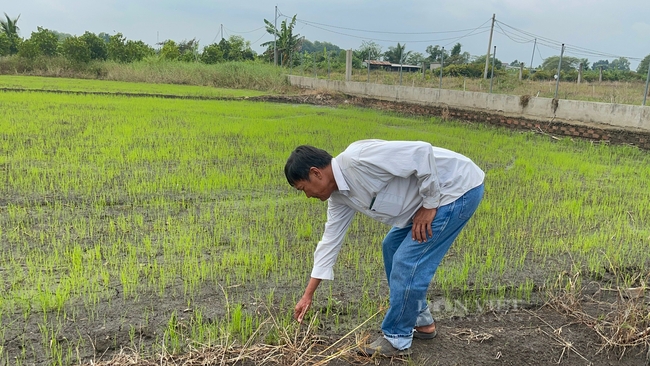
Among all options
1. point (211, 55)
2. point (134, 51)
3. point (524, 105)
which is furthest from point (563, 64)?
point (134, 51)

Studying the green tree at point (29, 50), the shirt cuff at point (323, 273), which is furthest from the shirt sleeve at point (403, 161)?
the green tree at point (29, 50)

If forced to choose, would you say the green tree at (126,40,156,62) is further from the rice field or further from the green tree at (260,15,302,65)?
the rice field

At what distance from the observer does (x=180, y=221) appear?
13.2 ft

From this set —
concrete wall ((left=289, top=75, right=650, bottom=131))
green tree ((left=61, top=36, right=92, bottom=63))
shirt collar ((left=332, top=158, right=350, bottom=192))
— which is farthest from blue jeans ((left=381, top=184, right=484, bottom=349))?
green tree ((left=61, top=36, right=92, bottom=63))

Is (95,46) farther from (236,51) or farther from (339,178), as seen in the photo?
(339,178)

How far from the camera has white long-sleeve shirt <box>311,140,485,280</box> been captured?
1.87 m

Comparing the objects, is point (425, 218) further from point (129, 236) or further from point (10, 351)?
point (129, 236)

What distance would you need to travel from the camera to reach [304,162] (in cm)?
185

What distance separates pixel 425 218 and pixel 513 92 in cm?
1188

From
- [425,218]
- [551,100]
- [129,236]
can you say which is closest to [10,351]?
[129,236]

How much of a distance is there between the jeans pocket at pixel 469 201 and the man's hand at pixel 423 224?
14cm

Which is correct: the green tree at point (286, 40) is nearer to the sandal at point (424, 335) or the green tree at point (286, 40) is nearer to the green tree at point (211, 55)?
the green tree at point (211, 55)

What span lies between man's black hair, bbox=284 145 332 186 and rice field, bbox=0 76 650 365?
3.07 ft

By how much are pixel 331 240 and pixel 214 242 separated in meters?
1.73
